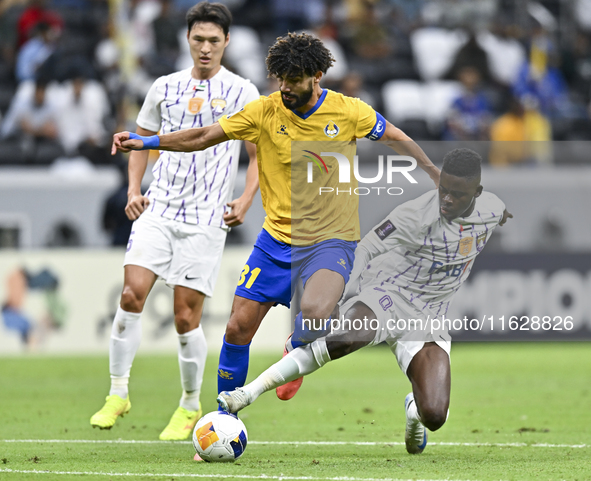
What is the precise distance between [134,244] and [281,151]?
1.40 metres

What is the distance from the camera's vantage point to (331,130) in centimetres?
569

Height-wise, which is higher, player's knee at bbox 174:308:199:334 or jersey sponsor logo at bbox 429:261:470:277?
jersey sponsor logo at bbox 429:261:470:277

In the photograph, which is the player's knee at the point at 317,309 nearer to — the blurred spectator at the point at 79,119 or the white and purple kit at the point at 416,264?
the white and purple kit at the point at 416,264

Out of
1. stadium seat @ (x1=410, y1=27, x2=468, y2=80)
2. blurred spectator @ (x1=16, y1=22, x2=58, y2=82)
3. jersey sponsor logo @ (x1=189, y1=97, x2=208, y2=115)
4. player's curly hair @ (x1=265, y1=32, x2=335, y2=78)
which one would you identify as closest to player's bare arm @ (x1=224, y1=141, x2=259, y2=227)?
jersey sponsor logo @ (x1=189, y1=97, x2=208, y2=115)

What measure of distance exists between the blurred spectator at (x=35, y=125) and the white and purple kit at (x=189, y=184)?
7566 millimetres

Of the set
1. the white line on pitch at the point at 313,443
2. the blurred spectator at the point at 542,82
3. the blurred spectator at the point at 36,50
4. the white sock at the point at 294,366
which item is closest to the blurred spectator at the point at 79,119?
the blurred spectator at the point at 36,50

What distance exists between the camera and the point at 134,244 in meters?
6.43

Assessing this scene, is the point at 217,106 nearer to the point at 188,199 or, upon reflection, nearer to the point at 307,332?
the point at 188,199

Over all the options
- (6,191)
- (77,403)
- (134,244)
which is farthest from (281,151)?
(6,191)

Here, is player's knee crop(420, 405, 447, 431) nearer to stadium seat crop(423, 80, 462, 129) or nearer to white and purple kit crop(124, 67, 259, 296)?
white and purple kit crop(124, 67, 259, 296)

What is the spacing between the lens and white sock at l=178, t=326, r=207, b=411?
6605 mm

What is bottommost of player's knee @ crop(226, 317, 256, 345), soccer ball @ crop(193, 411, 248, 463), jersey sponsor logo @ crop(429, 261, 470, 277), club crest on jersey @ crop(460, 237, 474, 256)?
soccer ball @ crop(193, 411, 248, 463)

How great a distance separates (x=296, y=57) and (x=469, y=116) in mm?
9263

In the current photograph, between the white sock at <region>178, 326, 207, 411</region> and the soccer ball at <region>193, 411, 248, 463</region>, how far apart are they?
1.26 metres
